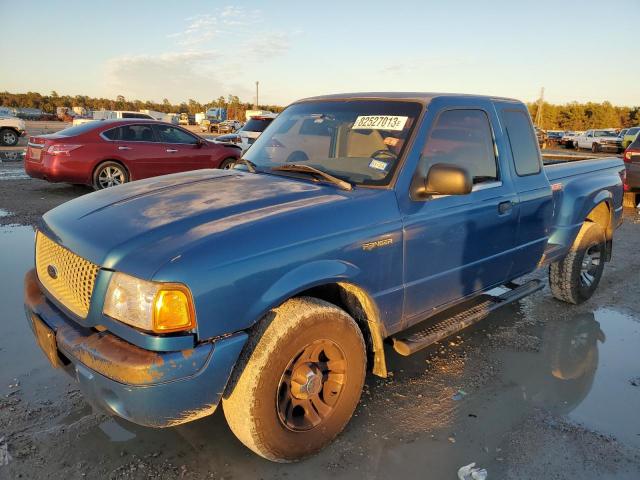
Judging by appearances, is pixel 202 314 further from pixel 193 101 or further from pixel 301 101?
pixel 193 101

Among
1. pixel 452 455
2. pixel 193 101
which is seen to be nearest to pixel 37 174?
pixel 452 455

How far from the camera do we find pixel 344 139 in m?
3.33

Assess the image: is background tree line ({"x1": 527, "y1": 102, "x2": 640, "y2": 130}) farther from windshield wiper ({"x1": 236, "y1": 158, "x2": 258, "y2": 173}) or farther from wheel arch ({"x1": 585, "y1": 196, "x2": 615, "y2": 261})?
windshield wiper ({"x1": 236, "y1": 158, "x2": 258, "y2": 173})

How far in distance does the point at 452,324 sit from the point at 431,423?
703mm

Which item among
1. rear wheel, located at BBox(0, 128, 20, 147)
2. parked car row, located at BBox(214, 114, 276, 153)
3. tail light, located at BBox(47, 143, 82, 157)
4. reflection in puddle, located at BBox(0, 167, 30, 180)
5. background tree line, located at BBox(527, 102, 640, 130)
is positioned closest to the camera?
tail light, located at BBox(47, 143, 82, 157)

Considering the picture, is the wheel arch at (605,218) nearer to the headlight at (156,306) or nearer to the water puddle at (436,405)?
the water puddle at (436,405)

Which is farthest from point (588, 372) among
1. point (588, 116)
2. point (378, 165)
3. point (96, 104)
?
point (96, 104)

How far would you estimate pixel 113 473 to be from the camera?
7.75 ft

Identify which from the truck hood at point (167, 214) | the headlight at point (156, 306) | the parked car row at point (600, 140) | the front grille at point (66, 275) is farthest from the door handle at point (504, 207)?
the parked car row at point (600, 140)

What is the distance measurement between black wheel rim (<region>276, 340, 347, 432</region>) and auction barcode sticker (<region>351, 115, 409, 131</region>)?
1478 millimetres

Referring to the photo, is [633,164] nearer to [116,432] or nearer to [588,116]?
[116,432]

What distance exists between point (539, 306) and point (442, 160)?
2.52 m

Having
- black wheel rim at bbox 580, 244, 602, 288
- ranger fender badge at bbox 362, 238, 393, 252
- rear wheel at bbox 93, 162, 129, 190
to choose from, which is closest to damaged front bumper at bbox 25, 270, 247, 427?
ranger fender badge at bbox 362, 238, 393, 252

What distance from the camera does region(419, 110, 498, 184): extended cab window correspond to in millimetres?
3174
